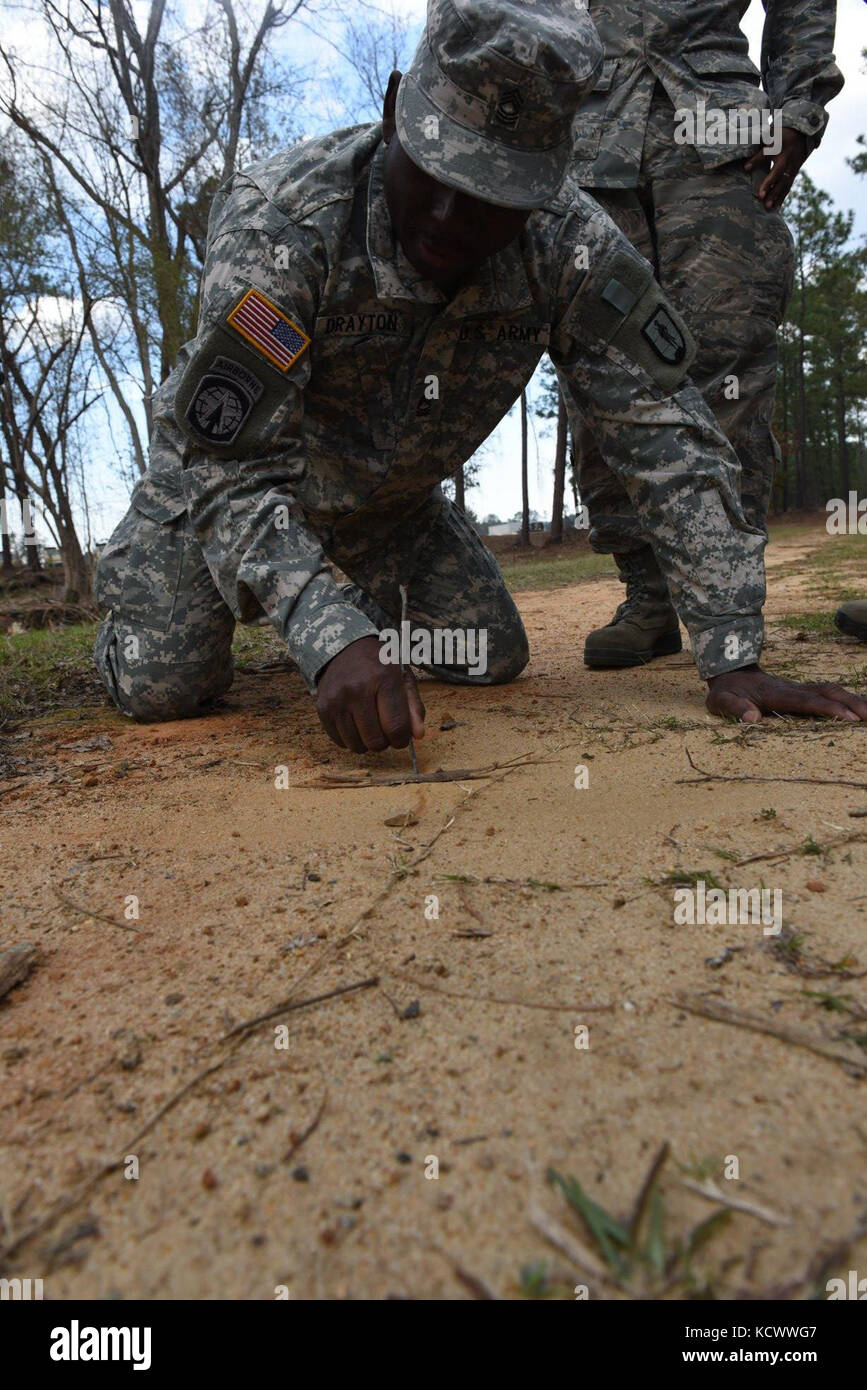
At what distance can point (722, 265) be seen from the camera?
92.0 inches

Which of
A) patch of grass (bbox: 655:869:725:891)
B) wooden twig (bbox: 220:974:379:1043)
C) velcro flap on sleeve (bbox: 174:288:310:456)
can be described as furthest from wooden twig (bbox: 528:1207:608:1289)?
velcro flap on sleeve (bbox: 174:288:310:456)

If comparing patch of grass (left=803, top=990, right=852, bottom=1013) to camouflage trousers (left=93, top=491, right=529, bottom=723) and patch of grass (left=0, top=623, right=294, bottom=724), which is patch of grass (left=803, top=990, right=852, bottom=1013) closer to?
camouflage trousers (left=93, top=491, right=529, bottom=723)

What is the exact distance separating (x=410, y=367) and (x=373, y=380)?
0.09 meters

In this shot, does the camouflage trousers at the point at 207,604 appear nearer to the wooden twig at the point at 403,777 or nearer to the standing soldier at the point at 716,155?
the wooden twig at the point at 403,777

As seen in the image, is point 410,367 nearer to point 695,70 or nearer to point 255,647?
point 695,70

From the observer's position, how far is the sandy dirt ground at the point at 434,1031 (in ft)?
2.11

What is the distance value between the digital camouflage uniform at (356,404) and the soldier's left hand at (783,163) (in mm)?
546

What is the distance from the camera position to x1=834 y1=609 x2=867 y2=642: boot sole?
2.64m

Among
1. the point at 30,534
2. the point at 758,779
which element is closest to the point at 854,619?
the point at 758,779

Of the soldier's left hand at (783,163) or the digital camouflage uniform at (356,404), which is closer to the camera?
the digital camouflage uniform at (356,404)

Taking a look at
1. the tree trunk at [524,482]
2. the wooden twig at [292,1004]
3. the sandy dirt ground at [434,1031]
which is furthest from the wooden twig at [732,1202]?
the tree trunk at [524,482]
